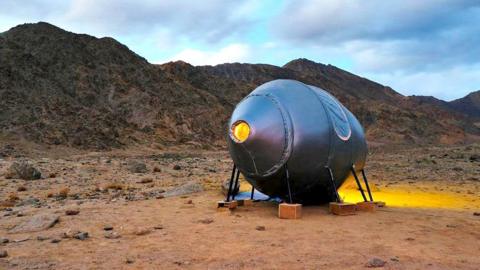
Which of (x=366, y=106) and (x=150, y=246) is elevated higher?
(x=366, y=106)

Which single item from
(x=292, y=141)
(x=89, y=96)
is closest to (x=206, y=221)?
(x=292, y=141)

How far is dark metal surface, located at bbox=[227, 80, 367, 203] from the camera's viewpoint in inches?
452

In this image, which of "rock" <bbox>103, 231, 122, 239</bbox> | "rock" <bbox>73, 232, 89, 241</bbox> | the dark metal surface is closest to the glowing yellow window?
the dark metal surface

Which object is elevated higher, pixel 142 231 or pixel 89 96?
pixel 89 96

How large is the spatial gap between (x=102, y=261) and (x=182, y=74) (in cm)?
8536

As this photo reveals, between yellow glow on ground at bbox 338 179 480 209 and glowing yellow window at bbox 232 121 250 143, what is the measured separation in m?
4.21

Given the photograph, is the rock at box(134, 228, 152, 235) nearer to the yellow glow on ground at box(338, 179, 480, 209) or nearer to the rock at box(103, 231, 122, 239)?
the rock at box(103, 231, 122, 239)

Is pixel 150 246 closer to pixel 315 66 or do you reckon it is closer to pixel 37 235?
pixel 37 235

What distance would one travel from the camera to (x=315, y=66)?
170m

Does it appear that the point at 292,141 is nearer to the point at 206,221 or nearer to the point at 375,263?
the point at 206,221

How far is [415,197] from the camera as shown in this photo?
686 inches

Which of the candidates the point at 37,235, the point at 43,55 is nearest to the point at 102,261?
the point at 37,235

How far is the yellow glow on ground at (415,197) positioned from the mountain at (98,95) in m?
39.3

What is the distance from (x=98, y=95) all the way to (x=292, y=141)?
196ft
